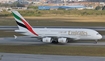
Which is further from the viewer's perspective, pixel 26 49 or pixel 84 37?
pixel 84 37

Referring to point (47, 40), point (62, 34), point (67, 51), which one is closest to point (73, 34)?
point (62, 34)

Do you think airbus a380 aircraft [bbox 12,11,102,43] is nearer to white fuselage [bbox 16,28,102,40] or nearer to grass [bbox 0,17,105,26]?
white fuselage [bbox 16,28,102,40]

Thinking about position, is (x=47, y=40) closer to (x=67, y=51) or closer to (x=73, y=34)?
(x=73, y=34)

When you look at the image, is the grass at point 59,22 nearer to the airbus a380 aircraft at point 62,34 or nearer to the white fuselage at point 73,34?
the airbus a380 aircraft at point 62,34

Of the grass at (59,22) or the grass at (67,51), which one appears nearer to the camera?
the grass at (67,51)

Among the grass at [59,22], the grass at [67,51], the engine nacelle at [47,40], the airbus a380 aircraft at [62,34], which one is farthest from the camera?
the grass at [59,22]

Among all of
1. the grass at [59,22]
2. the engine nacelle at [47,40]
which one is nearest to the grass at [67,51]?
the engine nacelle at [47,40]

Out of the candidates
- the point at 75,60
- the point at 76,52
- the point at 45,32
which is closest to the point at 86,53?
the point at 76,52

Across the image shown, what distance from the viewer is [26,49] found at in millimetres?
47750

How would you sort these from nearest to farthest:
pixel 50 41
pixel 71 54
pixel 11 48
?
pixel 71 54 → pixel 11 48 → pixel 50 41

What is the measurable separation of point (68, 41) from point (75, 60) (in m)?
21.0

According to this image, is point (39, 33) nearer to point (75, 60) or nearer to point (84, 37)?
point (84, 37)

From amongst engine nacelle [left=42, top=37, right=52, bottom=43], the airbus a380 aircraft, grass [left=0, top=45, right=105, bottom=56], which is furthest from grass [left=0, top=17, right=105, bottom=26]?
grass [left=0, top=45, right=105, bottom=56]

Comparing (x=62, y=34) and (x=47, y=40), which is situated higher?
(x=62, y=34)
